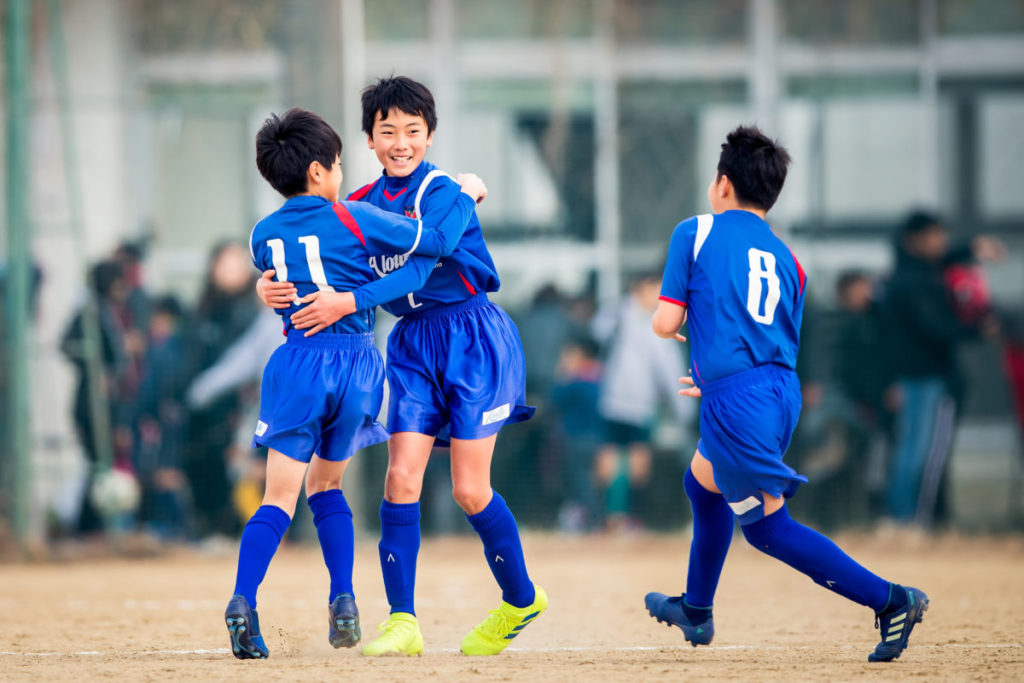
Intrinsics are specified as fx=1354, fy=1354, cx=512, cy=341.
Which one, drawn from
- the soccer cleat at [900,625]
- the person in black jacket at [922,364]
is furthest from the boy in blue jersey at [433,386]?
the person in black jacket at [922,364]

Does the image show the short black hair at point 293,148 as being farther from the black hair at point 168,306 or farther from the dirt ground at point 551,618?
the black hair at point 168,306

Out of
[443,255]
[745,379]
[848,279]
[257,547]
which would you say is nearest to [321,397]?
[257,547]

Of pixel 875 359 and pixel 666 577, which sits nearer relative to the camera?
pixel 666 577

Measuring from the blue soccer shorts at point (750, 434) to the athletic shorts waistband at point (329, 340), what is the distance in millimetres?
1132

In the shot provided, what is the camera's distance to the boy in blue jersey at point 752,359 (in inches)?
163

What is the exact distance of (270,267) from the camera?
437cm

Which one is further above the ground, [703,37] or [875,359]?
[703,37]

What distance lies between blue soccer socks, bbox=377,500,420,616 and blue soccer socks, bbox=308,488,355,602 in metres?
0.12

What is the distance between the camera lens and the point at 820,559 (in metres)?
4.14

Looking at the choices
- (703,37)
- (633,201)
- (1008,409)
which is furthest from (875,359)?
(703,37)

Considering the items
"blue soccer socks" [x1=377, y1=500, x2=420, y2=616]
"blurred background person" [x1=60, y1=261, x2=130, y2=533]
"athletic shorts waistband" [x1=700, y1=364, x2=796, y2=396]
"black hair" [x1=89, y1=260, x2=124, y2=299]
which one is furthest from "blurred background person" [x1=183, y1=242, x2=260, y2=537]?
"athletic shorts waistband" [x1=700, y1=364, x2=796, y2=396]

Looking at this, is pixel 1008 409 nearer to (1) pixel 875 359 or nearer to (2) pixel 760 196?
(1) pixel 875 359

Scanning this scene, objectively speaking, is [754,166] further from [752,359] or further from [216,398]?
[216,398]

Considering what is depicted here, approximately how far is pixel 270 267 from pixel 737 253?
1.49 meters
